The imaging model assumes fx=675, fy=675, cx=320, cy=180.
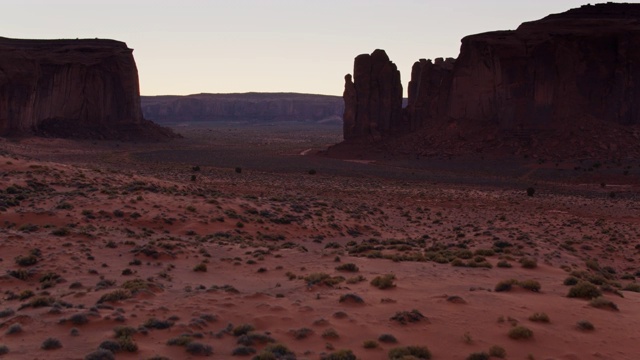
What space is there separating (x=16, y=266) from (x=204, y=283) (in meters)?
5.61

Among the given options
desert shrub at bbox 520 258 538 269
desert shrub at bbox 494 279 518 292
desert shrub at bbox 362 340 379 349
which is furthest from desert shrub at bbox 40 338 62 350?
desert shrub at bbox 520 258 538 269

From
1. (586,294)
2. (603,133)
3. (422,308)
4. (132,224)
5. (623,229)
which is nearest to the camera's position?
(422,308)

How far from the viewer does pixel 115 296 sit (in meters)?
14.8

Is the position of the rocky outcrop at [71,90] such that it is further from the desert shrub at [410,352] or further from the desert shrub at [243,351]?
the desert shrub at [410,352]

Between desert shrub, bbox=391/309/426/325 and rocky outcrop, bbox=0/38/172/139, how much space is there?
79.5 m

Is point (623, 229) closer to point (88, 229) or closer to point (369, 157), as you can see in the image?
point (88, 229)

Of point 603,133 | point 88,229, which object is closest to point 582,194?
point 603,133

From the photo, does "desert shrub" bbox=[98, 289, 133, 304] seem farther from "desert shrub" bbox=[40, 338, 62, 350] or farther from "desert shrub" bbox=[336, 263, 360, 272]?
"desert shrub" bbox=[336, 263, 360, 272]

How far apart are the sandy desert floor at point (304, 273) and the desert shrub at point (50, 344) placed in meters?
0.04

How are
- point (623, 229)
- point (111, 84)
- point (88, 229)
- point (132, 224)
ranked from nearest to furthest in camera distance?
point (88, 229)
point (132, 224)
point (623, 229)
point (111, 84)

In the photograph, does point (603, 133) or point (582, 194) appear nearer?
point (582, 194)

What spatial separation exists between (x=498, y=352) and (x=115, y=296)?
818 cm

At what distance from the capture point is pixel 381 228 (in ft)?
107

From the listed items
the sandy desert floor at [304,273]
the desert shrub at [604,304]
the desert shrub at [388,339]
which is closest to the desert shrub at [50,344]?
the sandy desert floor at [304,273]
